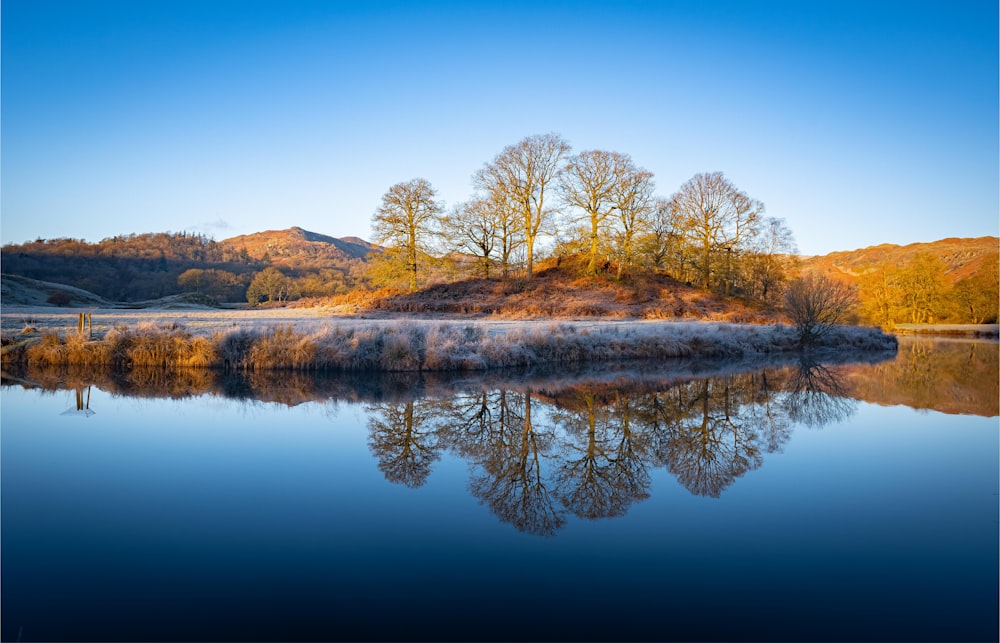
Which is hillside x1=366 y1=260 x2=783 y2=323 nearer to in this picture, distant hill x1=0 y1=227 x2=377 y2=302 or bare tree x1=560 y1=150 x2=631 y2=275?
bare tree x1=560 y1=150 x2=631 y2=275

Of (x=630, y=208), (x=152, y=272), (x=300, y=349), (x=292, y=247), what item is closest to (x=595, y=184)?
(x=630, y=208)

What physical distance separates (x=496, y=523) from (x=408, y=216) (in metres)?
27.2

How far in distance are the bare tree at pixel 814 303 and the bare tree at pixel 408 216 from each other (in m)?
18.1

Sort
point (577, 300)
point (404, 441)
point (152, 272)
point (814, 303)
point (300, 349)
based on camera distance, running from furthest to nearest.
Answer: point (152, 272)
point (577, 300)
point (814, 303)
point (300, 349)
point (404, 441)

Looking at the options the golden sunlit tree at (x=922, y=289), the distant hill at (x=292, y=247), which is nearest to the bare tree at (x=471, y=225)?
the golden sunlit tree at (x=922, y=289)

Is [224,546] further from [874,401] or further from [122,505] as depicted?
[874,401]

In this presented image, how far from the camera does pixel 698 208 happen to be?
31219 mm

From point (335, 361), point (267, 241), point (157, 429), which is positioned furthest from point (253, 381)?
point (267, 241)

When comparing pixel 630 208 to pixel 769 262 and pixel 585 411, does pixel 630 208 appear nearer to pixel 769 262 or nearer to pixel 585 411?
pixel 769 262

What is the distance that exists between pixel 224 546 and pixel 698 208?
31.3 metres

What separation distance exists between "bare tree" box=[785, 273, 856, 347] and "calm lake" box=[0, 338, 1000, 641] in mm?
13612

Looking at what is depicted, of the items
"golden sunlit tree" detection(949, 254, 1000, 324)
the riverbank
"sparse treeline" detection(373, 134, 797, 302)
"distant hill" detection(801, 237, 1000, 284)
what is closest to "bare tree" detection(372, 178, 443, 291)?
"sparse treeline" detection(373, 134, 797, 302)

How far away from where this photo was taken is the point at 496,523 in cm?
441

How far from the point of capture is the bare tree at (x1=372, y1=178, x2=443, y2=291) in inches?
1181
